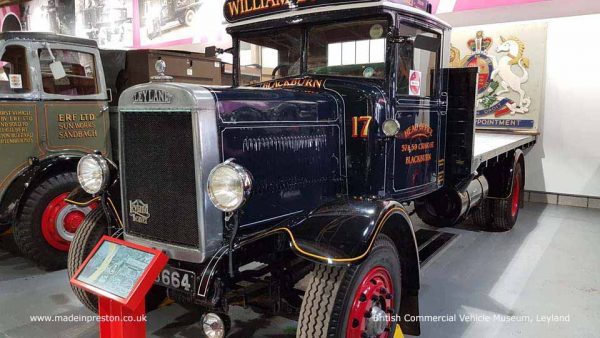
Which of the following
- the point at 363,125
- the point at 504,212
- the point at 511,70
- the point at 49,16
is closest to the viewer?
the point at 363,125

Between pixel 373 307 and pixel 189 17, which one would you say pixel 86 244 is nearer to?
pixel 373 307

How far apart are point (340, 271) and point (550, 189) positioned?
5289mm

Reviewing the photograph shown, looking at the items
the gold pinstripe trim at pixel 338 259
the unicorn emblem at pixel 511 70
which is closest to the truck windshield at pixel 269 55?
the gold pinstripe trim at pixel 338 259

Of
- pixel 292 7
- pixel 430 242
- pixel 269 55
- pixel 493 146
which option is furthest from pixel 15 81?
pixel 493 146

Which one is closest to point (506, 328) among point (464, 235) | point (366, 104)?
point (366, 104)

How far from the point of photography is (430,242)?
4512mm

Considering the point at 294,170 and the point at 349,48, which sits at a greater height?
the point at 349,48

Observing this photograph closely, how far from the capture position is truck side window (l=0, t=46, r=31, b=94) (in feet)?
12.9

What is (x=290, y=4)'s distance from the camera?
286cm

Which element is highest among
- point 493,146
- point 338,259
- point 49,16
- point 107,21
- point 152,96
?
point 49,16

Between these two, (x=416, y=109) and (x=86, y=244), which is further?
(x=416, y=109)

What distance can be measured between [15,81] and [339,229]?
3.39 metres

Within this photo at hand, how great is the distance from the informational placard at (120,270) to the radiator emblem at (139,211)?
14 cm

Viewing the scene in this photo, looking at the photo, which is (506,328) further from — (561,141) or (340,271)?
(561,141)
